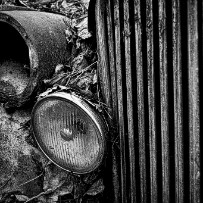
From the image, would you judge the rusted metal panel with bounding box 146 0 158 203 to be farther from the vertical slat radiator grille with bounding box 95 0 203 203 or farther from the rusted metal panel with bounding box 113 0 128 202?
the rusted metal panel with bounding box 113 0 128 202

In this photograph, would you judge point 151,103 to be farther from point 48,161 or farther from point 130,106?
point 48,161

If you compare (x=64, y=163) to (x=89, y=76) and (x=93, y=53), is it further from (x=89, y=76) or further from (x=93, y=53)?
(x=93, y=53)

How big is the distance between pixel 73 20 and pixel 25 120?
666mm

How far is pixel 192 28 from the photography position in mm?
1052

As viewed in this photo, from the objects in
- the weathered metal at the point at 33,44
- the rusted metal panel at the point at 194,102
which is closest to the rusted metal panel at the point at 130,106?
the rusted metal panel at the point at 194,102

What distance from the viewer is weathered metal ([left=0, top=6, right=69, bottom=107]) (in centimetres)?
146

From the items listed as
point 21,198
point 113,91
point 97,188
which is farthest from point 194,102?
point 21,198

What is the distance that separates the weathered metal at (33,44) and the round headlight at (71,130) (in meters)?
0.22

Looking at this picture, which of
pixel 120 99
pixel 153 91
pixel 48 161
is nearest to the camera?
pixel 153 91

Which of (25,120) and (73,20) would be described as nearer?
(25,120)

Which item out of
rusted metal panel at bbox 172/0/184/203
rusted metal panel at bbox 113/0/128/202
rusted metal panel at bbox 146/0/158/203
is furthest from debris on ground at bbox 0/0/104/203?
rusted metal panel at bbox 172/0/184/203

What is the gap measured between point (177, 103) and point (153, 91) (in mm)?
111

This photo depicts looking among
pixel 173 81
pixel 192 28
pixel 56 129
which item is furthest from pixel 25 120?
pixel 192 28

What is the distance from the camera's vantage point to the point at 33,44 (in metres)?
1.46
